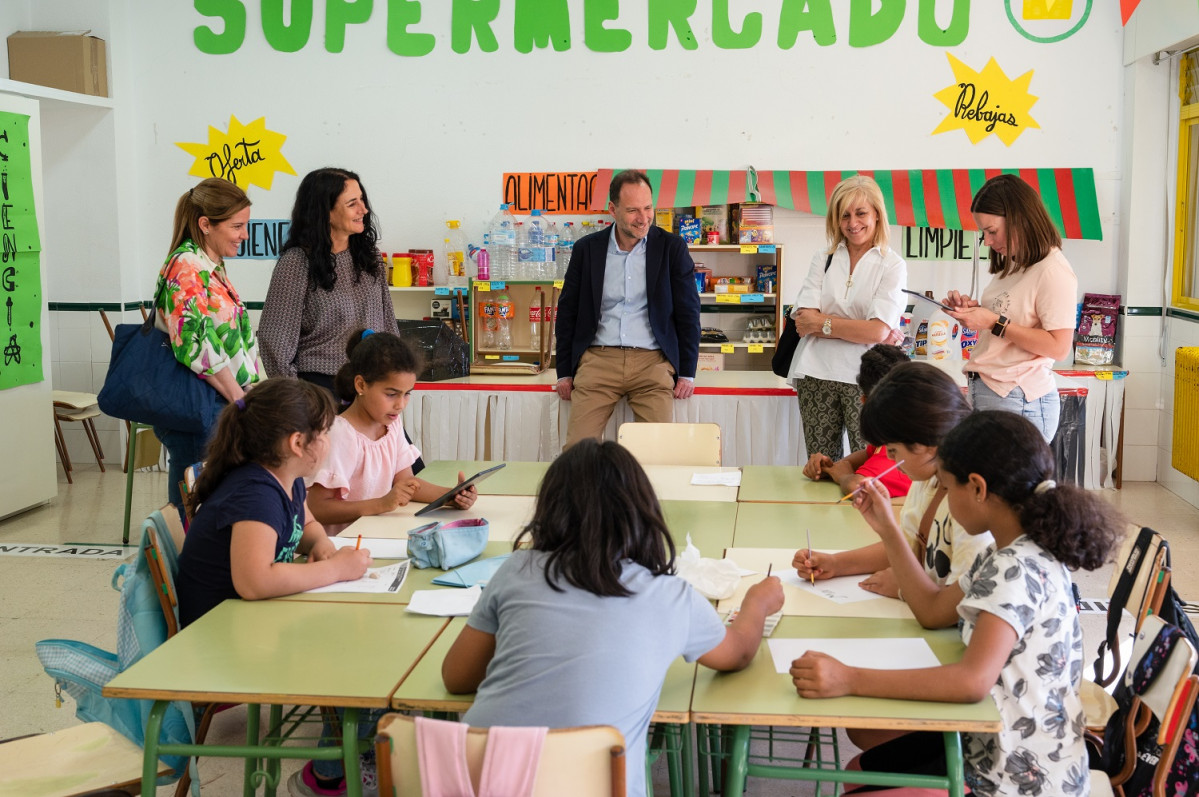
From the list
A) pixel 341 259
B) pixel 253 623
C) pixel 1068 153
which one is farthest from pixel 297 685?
pixel 1068 153

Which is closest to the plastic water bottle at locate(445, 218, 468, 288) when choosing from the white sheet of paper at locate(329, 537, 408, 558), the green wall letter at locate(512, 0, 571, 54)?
the green wall letter at locate(512, 0, 571, 54)

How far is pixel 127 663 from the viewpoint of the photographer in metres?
2.40

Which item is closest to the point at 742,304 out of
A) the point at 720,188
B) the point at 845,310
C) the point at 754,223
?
the point at 754,223

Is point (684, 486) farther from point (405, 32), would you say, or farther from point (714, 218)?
point (405, 32)

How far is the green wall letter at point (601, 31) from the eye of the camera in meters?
6.43

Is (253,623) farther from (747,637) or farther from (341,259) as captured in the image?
(341,259)

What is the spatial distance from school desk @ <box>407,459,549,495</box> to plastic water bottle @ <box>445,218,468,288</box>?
9.06 ft

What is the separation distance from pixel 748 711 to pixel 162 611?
139 cm

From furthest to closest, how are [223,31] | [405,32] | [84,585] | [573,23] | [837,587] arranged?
[223,31], [405,32], [573,23], [84,585], [837,587]

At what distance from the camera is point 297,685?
1940 millimetres

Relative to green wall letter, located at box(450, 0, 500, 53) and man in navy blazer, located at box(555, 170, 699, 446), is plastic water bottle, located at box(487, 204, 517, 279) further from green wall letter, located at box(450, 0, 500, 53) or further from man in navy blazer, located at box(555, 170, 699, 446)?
man in navy blazer, located at box(555, 170, 699, 446)

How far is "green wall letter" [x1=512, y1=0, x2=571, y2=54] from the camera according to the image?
6.47 meters

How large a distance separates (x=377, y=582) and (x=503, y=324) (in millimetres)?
3951

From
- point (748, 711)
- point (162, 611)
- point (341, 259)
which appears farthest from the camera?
point (341, 259)
